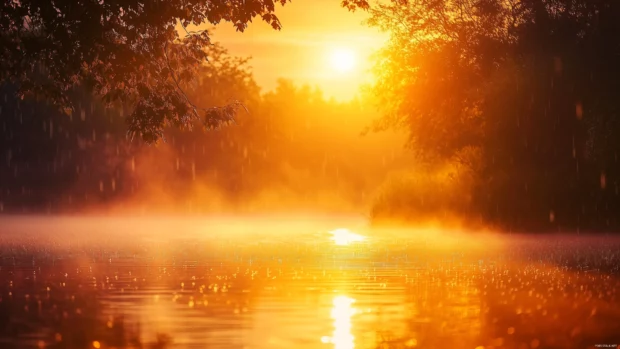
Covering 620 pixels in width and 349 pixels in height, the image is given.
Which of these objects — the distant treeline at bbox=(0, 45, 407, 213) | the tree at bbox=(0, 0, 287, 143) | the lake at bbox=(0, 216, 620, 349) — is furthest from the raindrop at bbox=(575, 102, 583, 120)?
the distant treeline at bbox=(0, 45, 407, 213)

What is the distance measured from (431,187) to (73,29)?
80.3ft

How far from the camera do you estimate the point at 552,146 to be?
43.2 metres

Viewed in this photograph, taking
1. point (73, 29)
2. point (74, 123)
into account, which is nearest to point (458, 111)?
point (73, 29)

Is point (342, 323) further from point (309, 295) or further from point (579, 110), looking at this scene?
point (579, 110)

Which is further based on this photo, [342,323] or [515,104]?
[515,104]

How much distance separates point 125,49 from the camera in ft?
83.5

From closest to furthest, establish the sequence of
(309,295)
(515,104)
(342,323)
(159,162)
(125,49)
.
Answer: (342,323) < (309,295) < (125,49) < (515,104) < (159,162)

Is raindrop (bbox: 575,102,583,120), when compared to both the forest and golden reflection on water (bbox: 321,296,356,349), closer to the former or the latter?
the forest

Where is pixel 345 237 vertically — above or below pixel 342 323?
above

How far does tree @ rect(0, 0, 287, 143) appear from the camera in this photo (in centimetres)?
2467

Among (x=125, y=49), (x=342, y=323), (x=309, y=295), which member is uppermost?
(x=125, y=49)

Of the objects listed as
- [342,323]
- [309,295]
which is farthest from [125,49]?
[342,323]

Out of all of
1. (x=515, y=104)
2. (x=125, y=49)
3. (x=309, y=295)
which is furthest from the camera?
(x=515, y=104)

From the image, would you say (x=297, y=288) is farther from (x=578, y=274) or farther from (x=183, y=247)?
(x=183, y=247)
